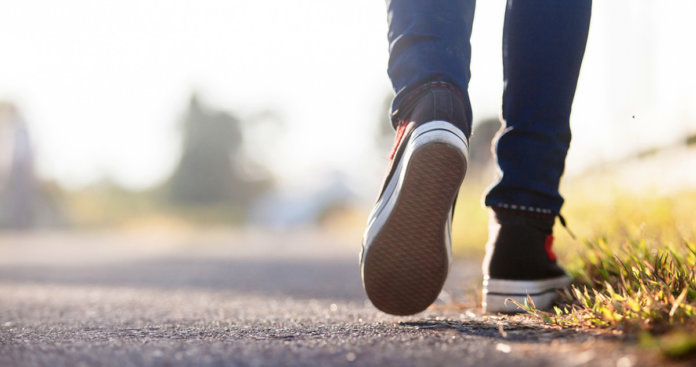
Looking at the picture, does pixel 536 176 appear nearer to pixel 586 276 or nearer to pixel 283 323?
pixel 586 276

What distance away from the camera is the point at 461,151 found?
123 centimetres

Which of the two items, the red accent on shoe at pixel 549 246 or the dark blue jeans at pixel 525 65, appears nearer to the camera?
the dark blue jeans at pixel 525 65

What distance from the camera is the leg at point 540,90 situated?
1390 mm

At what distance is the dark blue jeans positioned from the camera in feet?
4.53

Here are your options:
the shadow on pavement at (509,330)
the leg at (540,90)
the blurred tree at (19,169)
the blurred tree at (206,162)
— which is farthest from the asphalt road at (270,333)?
the blurred tree at (206,162)

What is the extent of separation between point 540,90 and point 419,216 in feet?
1.36

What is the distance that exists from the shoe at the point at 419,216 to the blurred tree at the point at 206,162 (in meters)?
32.9

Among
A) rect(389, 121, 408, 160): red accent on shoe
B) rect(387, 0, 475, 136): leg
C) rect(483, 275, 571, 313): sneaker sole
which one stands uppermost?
rect(387, 0, 475, 136): leg

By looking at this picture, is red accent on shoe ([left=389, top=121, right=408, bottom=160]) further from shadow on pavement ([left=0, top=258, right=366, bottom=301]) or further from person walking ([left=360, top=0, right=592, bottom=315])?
shadow on pavement ([left=0, top=258, right=366, bottom=301])

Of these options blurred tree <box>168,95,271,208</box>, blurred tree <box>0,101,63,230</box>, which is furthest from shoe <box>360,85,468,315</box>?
blurred tree <box>168,95,271,208</box>

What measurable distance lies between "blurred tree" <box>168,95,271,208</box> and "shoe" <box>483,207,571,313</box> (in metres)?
32.7

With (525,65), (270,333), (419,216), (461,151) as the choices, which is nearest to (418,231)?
(419,216)

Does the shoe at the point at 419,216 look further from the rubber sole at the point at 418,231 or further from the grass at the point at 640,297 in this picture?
the grass at the point at 640,297

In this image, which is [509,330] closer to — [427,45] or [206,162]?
[427,45]
